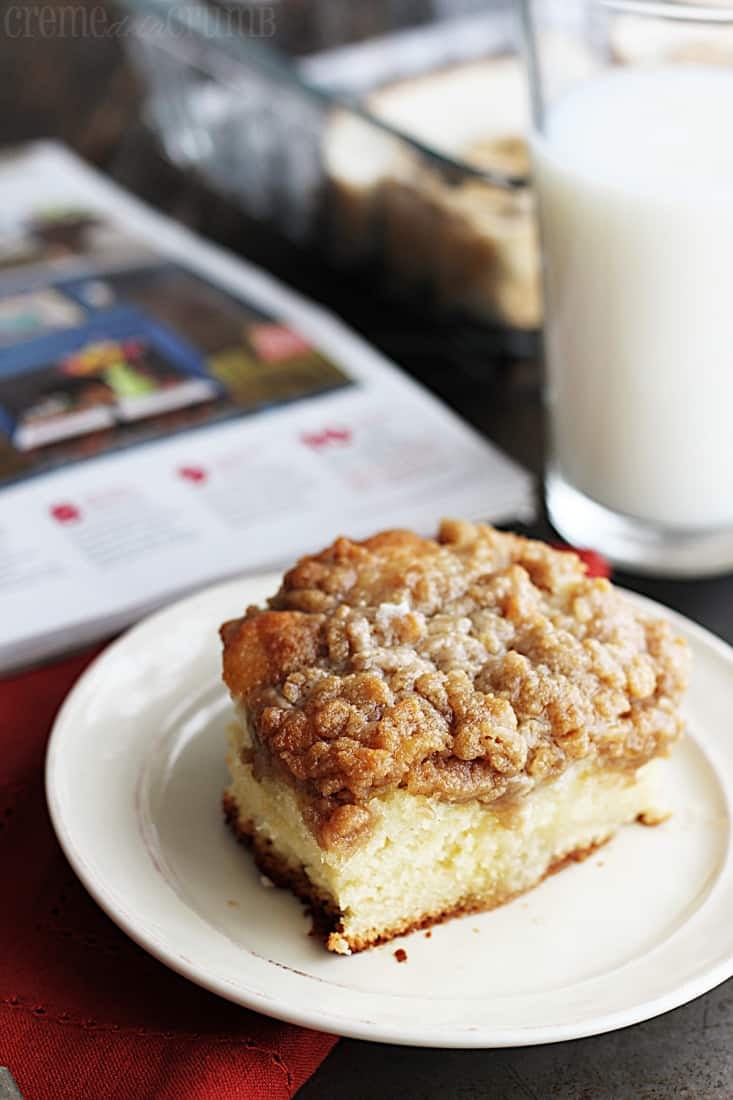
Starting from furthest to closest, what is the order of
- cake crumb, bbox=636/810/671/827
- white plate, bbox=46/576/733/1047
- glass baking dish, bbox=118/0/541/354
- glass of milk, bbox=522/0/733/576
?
glass baking dish, bbox=118/0/541/354, glass of milk, bbox=522/0/733/576, cake crumb, bbox=636/810/671/827, white plate, bbox=46/576/733/1047

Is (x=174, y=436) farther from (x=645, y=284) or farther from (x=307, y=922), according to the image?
(x=307, y=922)

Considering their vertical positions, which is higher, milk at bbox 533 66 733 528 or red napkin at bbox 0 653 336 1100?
milk at bbox 533 66 733 528

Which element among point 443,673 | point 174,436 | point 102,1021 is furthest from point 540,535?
point 102,1021

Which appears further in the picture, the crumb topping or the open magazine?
the open magazine

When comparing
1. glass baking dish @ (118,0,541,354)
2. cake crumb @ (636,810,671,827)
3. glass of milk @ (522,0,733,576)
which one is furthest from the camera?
glass baking dish @ (118,0,541,354)

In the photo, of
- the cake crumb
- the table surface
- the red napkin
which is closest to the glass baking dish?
the table surface

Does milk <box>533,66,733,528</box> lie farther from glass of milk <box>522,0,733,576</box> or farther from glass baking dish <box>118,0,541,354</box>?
glass baking dish <box>118,0,541,354</box>
